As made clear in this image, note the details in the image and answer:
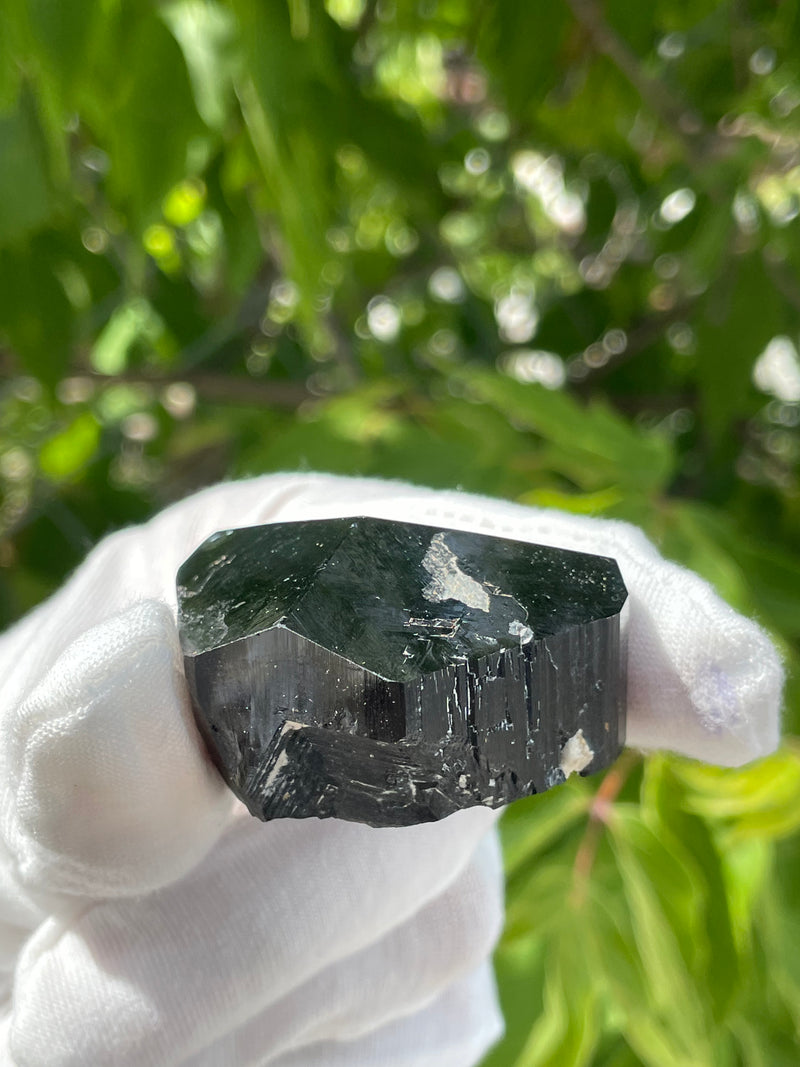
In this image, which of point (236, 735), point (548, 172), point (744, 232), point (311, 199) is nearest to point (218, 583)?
point (236, 735)

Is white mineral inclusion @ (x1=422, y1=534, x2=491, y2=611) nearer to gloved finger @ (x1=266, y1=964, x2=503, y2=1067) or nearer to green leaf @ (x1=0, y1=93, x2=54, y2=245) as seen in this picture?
gloved finger @ (x1=266, y1=964, x2=503, y2=1067)

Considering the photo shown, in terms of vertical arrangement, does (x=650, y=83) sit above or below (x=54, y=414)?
above

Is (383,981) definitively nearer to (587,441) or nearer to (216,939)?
(216,939)

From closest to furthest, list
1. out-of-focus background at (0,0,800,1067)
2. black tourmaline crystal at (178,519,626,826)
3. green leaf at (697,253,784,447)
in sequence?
black tourmaline crystal at (178,519,626,826) < out-of-focus background at (0,0,800,1067) < green leaf at (697,253,784,447)

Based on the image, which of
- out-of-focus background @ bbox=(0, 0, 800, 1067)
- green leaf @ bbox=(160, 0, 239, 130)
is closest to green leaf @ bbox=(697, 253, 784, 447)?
out-of-focus background @ bbox=(0, 0, 800, 1067)

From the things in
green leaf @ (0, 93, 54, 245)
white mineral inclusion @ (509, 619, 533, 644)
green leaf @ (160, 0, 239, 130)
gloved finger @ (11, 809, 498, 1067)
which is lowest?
gloved finger @ (11, 809, 498, 1067)

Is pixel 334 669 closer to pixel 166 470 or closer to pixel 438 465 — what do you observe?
pixel 438 465

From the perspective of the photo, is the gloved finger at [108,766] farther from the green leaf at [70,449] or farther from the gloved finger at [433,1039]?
the green leaf at [70,449]

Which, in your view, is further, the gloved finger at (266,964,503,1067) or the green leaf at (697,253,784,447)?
the green leaf at (697,253,784,447)

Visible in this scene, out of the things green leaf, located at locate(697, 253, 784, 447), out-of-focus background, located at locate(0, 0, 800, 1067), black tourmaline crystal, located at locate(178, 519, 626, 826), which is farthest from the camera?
green leaf, located at locate(697, 253, 784, 447)
